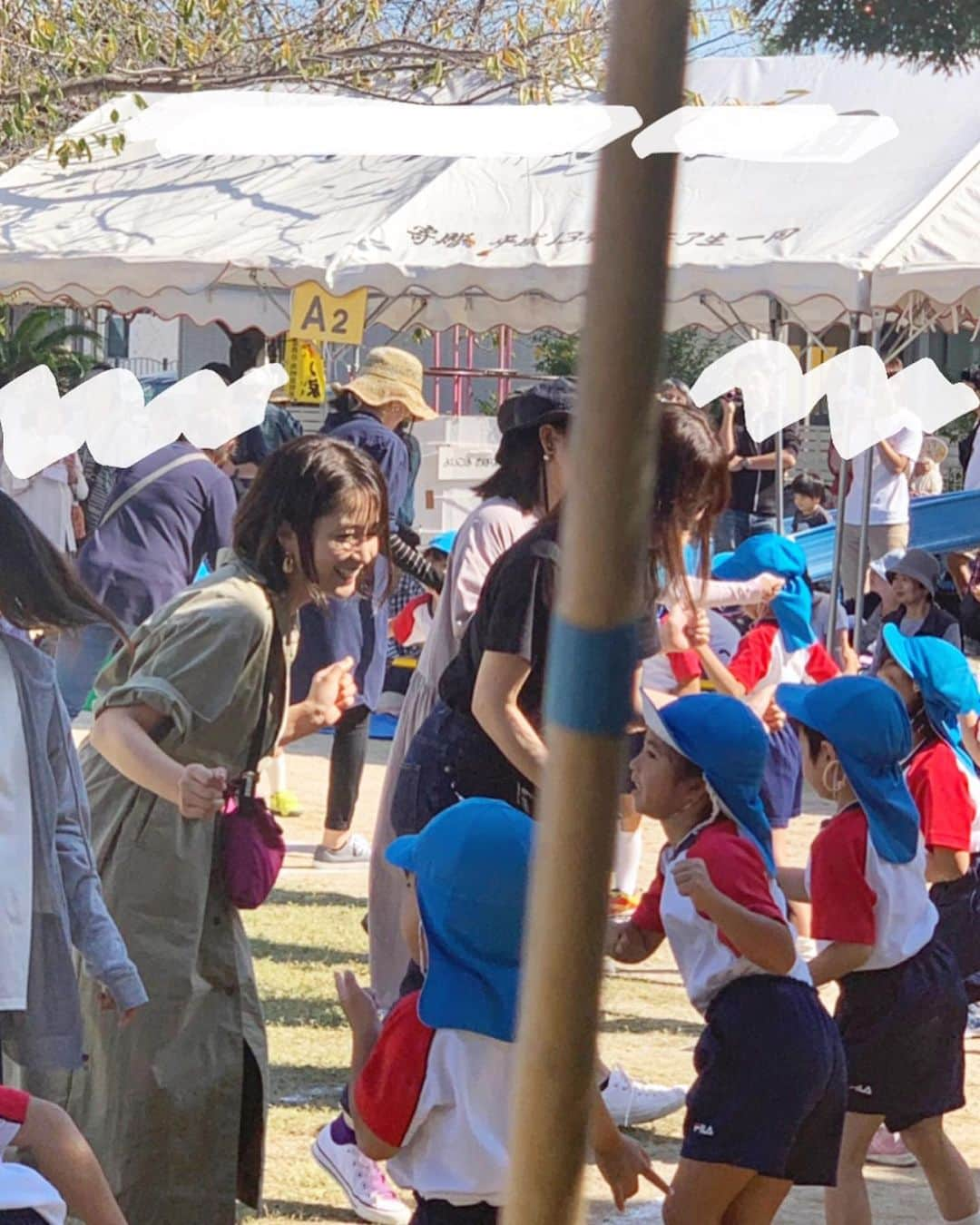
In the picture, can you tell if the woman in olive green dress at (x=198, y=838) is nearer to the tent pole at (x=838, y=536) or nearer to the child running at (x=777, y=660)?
the child running at (x=777, y=660)

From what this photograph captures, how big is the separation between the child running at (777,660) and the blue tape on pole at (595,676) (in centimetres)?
560

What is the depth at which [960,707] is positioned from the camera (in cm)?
514

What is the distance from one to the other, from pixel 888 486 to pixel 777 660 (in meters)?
5.45

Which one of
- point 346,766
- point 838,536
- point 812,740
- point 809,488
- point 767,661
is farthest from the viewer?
point 809,488

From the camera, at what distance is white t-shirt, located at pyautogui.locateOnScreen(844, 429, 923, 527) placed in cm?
1177

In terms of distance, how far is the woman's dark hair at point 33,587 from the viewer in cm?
321

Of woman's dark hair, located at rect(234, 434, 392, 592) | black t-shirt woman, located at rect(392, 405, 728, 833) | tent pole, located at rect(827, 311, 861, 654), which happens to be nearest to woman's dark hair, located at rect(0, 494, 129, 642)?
woman's dark hair, located at rect(234, 434, 392, 592)

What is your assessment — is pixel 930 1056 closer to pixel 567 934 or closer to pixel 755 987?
pixel 755 987

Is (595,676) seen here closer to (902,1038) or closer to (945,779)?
(902,1038)

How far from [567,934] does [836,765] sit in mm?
3329

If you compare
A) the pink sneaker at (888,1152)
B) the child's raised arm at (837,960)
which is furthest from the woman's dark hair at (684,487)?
the pink sneaker at (888,1152)

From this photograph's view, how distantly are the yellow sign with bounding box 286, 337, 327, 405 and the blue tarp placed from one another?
3.16 meters

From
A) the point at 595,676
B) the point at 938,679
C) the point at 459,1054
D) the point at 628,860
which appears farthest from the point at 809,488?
the point at 595,676

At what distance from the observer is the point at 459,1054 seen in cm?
303
